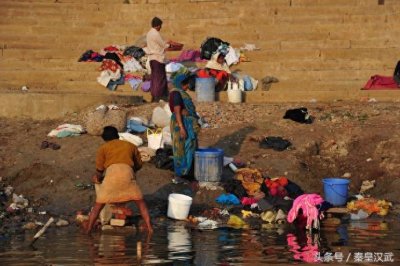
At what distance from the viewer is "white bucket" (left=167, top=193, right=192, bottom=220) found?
13.0 meters

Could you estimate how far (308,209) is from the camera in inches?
493

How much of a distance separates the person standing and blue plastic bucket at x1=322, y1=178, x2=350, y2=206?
4.75 meters

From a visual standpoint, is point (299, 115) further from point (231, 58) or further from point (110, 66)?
point (110, 66)

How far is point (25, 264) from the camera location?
1036cm

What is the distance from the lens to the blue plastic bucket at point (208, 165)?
1396 centimetres

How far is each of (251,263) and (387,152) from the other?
550cm

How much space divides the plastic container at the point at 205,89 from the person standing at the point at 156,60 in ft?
1.89

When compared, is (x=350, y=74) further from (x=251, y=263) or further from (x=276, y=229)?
(x=251, y=263)

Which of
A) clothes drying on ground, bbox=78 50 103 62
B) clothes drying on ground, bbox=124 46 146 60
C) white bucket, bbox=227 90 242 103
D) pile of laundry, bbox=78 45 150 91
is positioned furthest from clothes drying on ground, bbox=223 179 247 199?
clothes drying on ground, bbox=78 50 103 62

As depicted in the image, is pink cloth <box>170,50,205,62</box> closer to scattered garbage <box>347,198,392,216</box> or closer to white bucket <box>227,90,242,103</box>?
white bucket <box>227,90,242,103</box>

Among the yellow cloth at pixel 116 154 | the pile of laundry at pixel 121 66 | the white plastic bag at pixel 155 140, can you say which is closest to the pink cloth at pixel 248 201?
the white plastic bag at pixel 155 140

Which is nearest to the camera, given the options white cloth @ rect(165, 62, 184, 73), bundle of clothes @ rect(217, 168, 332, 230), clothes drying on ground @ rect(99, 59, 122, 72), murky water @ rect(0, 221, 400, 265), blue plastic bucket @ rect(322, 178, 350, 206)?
murky water @ rect(0, 221, 400, 265)

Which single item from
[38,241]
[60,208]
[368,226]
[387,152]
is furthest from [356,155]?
[38,241]

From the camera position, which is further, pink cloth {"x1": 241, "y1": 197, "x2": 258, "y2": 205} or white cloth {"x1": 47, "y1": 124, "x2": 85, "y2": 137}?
white cloth {"x1": 47, "y1": 124, "x2": 85, "y2": 137}
